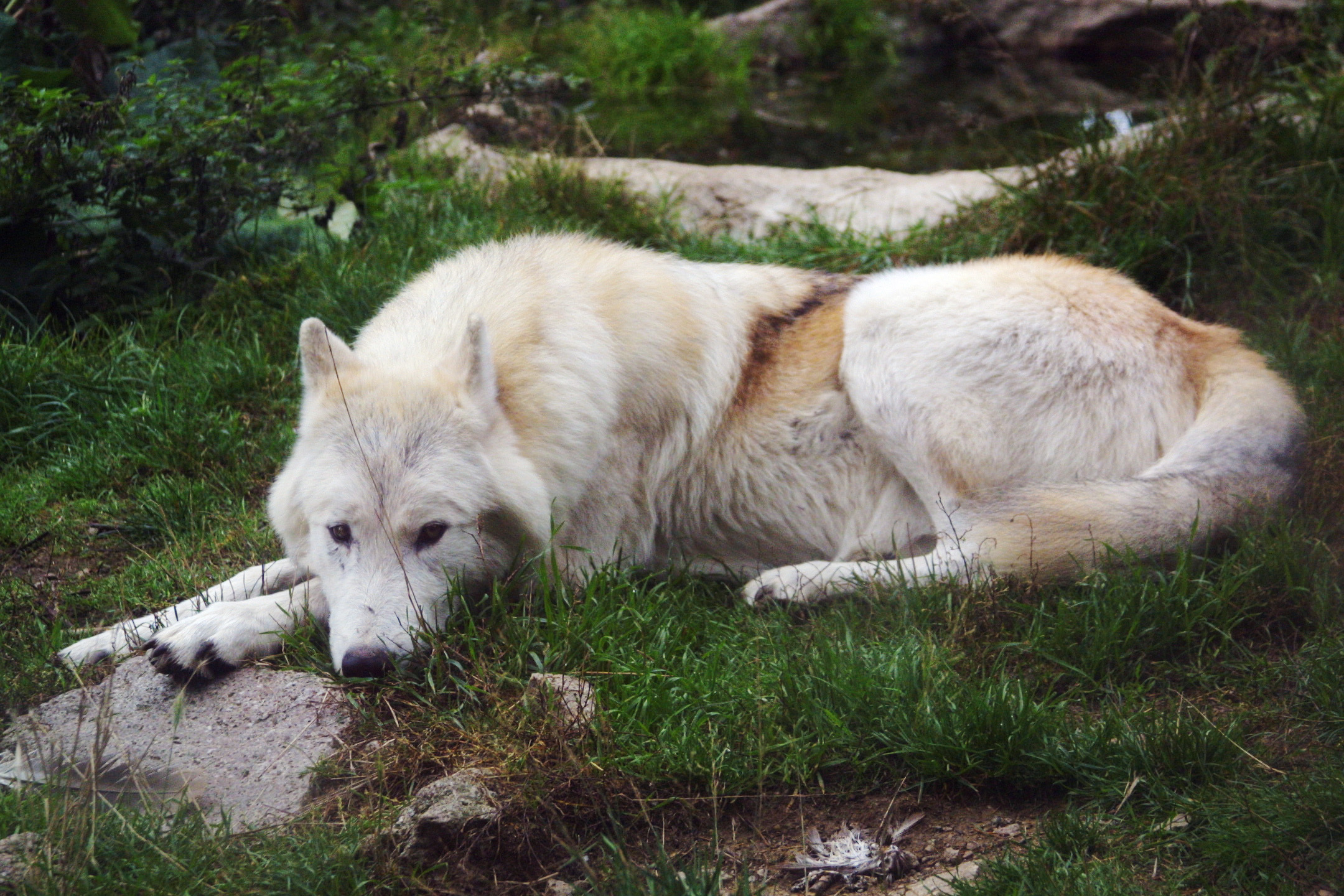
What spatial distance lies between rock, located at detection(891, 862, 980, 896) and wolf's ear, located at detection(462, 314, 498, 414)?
1.62 m

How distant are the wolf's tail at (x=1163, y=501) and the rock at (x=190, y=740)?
74.3 inches

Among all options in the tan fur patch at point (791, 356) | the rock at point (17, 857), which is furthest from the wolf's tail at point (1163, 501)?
the rock at point (17, 857)

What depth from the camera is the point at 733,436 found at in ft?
12.0

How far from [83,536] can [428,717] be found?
6.39ft

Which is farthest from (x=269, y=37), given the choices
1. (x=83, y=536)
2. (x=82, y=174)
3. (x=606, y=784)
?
(x=606, y=784)

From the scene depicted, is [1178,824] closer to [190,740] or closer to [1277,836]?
[1277,836]

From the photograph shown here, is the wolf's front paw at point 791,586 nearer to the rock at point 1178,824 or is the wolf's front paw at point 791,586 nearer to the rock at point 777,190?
the rock at point 1178,824

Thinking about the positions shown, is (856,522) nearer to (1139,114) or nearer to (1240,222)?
(1240,222)

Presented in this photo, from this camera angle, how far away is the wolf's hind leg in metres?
3.27

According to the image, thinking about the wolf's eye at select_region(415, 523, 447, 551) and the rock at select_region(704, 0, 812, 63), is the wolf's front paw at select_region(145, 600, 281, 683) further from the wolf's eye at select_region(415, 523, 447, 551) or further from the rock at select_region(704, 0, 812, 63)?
the rock at select_region(704, 0, 812, 63)

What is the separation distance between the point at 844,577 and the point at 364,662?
1.49m

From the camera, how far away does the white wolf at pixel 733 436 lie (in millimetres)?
2844

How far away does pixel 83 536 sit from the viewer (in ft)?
12.5

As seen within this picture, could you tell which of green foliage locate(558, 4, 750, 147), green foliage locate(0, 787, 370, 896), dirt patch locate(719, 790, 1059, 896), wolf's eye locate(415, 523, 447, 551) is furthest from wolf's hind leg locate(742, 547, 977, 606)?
green foliage locate(558, 4, 750, 147)
